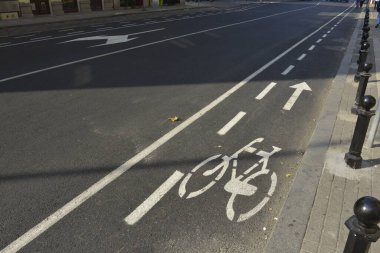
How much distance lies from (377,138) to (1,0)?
22.5 meters

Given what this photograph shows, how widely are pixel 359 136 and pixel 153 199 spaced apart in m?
2.97

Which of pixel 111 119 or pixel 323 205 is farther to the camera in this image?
pixel 111 119

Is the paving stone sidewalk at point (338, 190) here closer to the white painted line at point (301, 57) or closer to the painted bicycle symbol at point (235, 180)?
the painted bicycle symbol at point (235, 180)

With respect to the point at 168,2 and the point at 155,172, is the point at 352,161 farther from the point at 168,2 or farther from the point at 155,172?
the point at 168,2

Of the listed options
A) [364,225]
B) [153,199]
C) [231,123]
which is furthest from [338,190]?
[231,123]

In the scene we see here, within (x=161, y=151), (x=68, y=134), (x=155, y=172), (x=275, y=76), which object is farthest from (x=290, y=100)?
(x=68, y=134)

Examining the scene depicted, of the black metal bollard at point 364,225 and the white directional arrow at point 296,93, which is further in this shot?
the white directional arrow at point 296,93

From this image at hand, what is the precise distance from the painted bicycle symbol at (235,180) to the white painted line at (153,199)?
0.13 metres

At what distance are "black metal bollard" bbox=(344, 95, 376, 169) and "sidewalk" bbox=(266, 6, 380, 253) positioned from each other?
105 mm

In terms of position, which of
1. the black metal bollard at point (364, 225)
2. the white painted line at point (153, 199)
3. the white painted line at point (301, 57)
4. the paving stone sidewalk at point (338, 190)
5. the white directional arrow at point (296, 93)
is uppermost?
the black metal bollard at point (364, 225)

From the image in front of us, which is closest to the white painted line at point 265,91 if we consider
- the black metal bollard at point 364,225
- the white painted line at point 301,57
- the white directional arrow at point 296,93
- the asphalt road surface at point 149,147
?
the asphalt road surface at point 149,147

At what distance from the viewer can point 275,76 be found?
10.1 metres

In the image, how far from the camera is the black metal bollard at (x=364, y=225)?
2271 mm

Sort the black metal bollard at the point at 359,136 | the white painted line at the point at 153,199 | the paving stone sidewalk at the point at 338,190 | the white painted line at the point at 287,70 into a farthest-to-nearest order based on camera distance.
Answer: the white painted line at the point at 287,70 < the black metal bollard at the point at 359,136 < the white painted line at the point at 153,199 < the paving stone sidewalk at the point at 338,190
